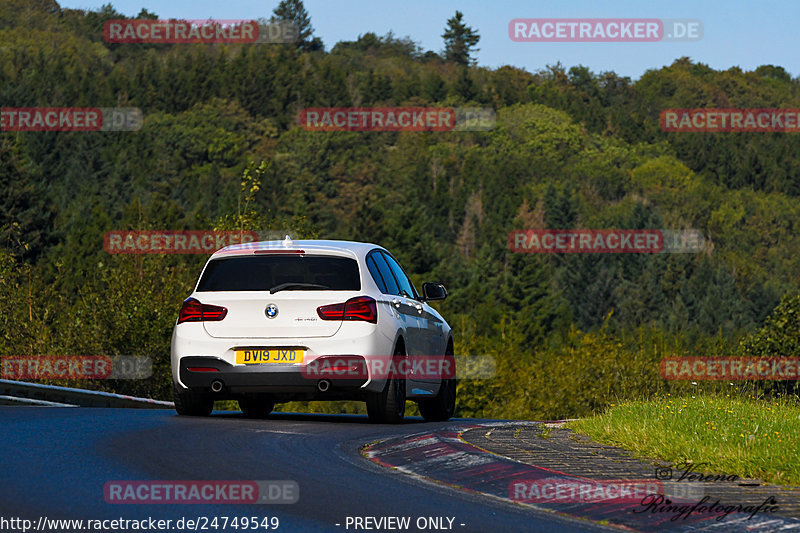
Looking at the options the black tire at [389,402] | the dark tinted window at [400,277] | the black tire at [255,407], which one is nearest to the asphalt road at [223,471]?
the black tire at [389,402]

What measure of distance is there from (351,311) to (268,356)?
0.91m

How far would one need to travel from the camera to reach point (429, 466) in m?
8.62

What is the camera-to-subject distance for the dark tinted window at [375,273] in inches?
513

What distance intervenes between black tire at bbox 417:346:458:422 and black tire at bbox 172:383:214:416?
2634 millimetres

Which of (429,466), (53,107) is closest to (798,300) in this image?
(429,466)

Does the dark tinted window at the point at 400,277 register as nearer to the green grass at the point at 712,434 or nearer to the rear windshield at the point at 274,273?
the rear windshield at the point at 274,273

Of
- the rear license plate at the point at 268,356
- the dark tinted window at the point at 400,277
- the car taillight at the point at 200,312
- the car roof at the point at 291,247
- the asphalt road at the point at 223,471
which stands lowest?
the asphalt road at the point at 223,471

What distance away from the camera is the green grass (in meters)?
8.25

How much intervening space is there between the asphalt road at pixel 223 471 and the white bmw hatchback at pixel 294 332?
0.42 m

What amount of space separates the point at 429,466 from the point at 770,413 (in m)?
4.96

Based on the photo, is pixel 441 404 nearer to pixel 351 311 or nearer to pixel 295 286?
pixel 351 311

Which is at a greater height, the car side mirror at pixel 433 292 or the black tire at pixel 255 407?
the car side mirror at pixel 433 292

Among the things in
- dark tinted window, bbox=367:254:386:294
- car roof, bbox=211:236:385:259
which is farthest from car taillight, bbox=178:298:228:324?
dark tinted window, bbox=367:254:386:294

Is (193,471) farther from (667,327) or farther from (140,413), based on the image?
(667,327)
